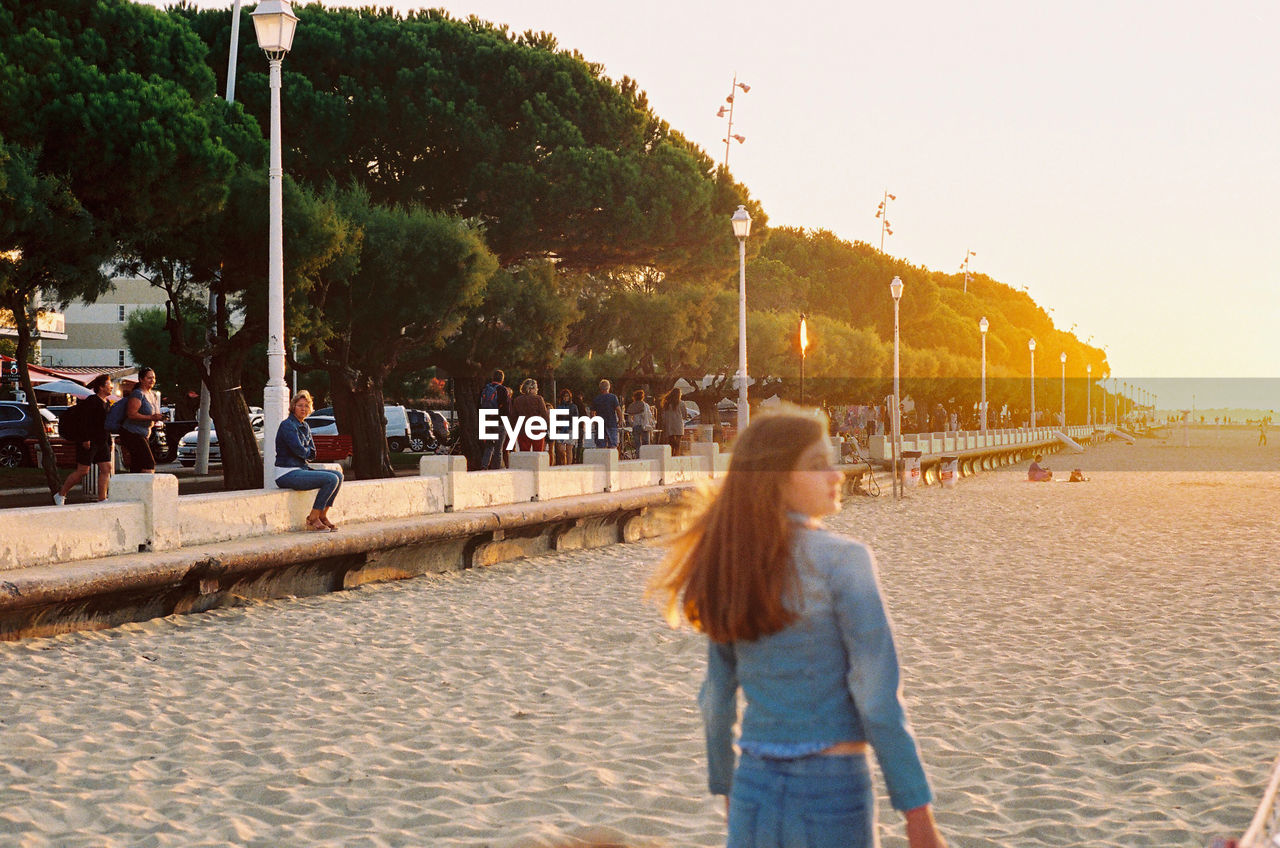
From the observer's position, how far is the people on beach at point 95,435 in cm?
1437

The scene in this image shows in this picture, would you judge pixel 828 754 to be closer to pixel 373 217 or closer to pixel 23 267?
pixel 23 267

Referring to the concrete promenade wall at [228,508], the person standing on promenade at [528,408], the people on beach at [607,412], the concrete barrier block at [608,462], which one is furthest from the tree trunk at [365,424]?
the concrete promenade wall at [228,508]

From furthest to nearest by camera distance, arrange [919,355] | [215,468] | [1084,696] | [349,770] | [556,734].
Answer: [919,355], [215,468], [1084,696], [556,734], [349,770]

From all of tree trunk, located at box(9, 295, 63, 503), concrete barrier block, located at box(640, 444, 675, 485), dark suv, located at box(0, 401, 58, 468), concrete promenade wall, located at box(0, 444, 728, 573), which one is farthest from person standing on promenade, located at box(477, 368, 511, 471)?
dark suv, located at box(0, 401, 58, 468)

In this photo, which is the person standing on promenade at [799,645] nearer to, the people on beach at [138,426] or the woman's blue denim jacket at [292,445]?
the woman's blue denim jacket at [292,445]

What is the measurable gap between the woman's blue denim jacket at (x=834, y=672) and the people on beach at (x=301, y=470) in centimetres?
1108

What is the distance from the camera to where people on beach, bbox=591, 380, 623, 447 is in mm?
23078

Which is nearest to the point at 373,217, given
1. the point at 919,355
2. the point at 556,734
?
the point at 556,734

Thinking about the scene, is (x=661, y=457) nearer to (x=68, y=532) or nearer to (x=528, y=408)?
(x=528, y=408)

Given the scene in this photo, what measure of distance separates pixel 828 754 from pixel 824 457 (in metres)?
0.60

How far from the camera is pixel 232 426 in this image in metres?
22.6

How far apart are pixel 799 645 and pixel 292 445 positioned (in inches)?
444

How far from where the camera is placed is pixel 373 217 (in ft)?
80.4

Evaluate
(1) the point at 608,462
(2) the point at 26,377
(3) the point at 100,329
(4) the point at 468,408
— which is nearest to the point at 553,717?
(1) the point at 608,462
